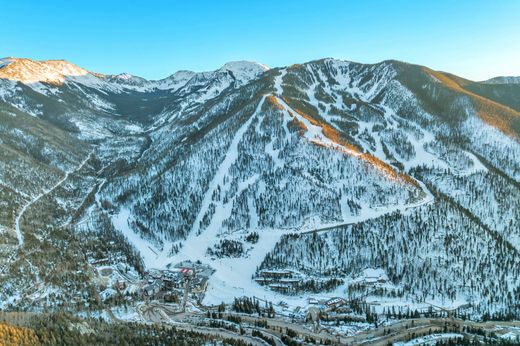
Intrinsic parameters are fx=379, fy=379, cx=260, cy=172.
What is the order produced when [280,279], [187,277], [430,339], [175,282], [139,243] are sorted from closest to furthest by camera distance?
[430,339]
[175,282]
[280,279]
[187,277]
[139,243]

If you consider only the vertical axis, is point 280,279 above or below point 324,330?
above

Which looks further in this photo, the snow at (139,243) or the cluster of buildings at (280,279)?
the snow at (139,243)

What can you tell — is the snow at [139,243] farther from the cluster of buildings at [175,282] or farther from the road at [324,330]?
the road at [324,330]

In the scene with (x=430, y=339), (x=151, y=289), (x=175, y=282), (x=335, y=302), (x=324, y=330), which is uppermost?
(x=151, y=289)

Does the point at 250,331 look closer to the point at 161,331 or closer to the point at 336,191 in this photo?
the point at 161,331

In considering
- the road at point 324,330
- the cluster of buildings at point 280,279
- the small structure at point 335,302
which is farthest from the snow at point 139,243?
the small structure at point 335,302

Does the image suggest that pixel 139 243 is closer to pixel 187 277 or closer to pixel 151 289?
pixel 187 277

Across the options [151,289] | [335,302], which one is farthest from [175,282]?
[335,302]

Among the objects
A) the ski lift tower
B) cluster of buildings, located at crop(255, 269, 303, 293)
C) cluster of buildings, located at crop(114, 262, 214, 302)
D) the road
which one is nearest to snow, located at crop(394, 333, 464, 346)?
the road

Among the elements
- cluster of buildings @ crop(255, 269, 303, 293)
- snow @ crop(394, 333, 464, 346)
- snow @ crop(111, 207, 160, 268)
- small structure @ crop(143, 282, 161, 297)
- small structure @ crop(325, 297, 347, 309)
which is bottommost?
snow @ crop(394, 333, 464, 346)

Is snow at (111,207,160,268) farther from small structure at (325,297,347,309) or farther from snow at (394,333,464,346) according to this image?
snow at (394,333,464,346)

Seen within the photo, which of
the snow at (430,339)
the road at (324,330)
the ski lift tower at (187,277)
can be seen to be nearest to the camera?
the snow at (430,339)
